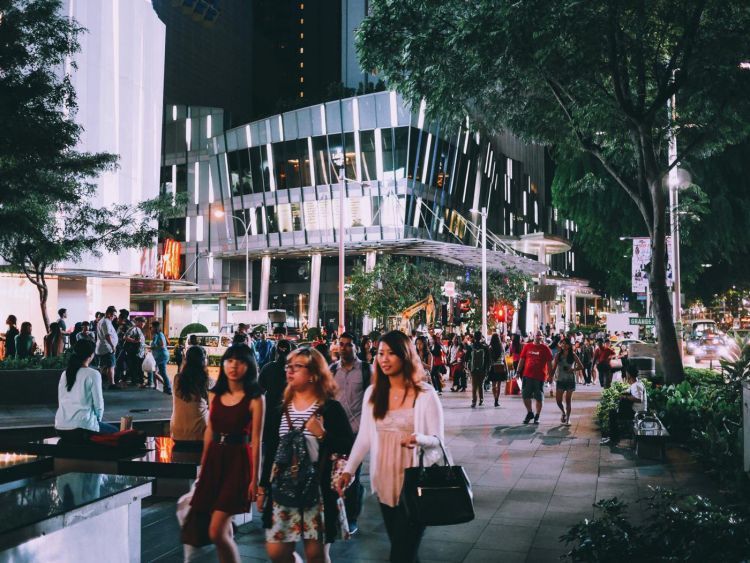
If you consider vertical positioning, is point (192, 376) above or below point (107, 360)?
above

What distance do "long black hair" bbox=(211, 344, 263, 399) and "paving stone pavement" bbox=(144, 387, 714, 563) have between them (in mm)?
1709

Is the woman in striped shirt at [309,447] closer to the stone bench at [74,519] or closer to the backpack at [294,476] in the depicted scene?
the backpack at [294,476]

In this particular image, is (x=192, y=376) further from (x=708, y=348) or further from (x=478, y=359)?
(x=708, y=348)

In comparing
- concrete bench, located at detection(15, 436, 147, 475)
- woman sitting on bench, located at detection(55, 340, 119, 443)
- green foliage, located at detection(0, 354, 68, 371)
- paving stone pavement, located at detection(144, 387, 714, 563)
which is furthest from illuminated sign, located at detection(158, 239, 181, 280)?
concrete bench, located at detection(15, 436, 147, 475)

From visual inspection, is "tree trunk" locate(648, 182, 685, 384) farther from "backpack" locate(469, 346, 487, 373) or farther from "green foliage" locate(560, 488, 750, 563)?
"green foliage" locate(560, 488, 750, 563)

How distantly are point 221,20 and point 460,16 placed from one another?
2627 inches

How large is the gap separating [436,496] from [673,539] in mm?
1626

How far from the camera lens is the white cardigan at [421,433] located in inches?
168

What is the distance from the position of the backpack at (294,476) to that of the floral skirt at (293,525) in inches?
1.8

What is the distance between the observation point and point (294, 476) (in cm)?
429

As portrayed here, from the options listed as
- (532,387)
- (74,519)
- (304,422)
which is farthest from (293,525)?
(532,387)

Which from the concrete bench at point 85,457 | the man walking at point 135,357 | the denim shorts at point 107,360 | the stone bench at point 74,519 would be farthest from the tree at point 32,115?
the stone bench at point 74,519

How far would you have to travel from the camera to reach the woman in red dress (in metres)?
4.46

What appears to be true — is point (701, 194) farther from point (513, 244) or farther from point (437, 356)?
point (513, 244)
